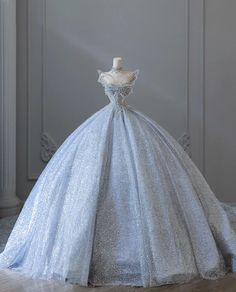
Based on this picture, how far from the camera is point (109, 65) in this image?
4.33m

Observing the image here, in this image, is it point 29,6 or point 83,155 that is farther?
point 29,6

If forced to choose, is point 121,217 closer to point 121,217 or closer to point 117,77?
point 121,217

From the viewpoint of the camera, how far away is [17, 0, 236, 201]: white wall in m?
4.26

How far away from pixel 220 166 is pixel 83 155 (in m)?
2.39

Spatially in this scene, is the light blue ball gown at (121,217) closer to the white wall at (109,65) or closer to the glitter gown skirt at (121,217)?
the glitter gown skirt at (121,217)

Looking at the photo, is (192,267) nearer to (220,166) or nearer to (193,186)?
(193,186)

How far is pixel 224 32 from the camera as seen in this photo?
173 inches

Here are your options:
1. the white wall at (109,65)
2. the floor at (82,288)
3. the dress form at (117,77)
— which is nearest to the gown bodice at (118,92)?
the dress form at (117,77)

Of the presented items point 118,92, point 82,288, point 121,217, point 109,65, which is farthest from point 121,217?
point 109,65

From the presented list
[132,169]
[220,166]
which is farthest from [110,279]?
[220,166]

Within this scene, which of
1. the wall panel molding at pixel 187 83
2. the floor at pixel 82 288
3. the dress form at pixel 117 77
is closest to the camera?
the floor at pixel 82 288

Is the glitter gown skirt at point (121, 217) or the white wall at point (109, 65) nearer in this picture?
the glitter gown skirt at point (121, 217)

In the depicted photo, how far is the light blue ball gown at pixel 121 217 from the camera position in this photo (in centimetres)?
206

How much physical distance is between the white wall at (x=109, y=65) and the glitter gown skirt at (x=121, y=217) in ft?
6.24
